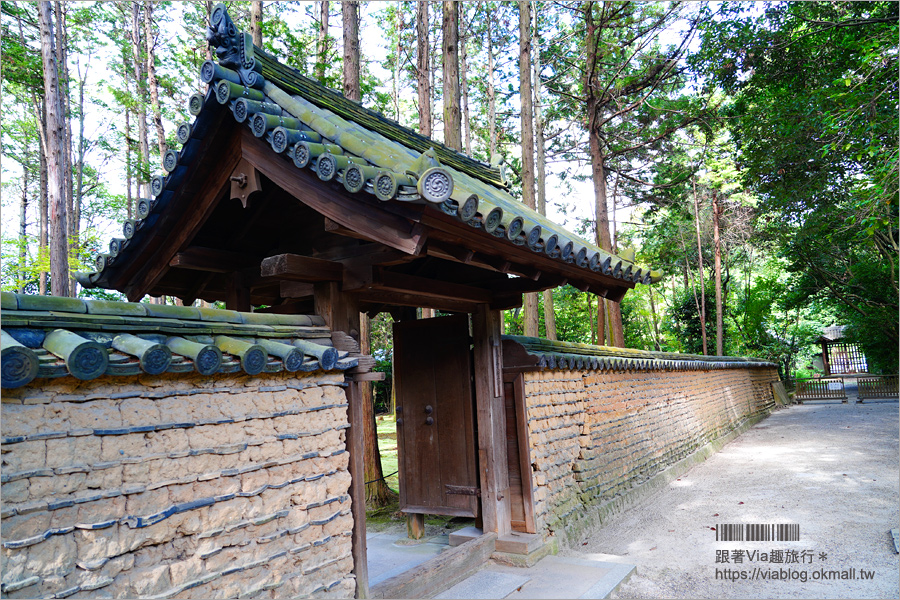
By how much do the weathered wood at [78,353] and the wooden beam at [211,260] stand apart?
2362 millimetres

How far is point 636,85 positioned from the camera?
15.5 m

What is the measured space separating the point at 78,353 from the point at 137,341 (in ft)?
1.05

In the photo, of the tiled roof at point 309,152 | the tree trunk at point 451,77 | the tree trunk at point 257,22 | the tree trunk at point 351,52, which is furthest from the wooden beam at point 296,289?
the tree trunk at point 257,22

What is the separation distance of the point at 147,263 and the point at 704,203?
25.3 metres

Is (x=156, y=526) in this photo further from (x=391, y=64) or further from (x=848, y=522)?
(x=391, y=64)

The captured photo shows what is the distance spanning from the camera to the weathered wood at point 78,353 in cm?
228

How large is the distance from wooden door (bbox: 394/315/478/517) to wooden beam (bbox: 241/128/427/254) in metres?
2.65

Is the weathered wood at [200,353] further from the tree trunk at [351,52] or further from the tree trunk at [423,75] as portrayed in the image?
the tree trunk at [423,75]

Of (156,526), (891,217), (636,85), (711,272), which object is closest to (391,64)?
(636,85)

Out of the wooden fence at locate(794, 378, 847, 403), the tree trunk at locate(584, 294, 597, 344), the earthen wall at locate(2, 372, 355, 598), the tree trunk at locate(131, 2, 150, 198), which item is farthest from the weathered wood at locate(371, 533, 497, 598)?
the wooden fence at locate(794, 378, 847, 403)

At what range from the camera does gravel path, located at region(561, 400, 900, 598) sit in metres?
5.36

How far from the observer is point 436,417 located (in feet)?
20.7

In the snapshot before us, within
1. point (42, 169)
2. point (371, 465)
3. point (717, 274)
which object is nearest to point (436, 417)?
point (371, 465)

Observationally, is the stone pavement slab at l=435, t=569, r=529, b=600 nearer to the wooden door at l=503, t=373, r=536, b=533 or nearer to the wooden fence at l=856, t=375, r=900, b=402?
the wooden door at l=503, t=373, r=536, b=533
